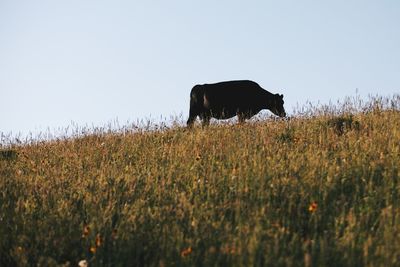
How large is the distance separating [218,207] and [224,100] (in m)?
11.1

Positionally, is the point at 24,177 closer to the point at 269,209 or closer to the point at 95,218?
the point at 95,218

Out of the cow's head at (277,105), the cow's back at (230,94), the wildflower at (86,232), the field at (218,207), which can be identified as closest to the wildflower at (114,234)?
the field at (218,207)

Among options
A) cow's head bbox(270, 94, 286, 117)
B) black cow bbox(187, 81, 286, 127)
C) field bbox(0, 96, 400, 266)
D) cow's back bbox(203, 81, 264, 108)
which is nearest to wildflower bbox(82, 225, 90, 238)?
field bbox(0, 96, 400, 266)

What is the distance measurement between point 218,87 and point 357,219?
1179 centimetres

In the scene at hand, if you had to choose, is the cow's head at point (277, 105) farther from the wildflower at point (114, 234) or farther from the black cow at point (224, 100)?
the wildflower at point (114, 234)

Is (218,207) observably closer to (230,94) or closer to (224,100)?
(224,100)

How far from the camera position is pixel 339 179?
6141mm

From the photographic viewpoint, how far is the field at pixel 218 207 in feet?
14.5

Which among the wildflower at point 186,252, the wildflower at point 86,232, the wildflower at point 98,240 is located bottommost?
the wildflower at point 186,252

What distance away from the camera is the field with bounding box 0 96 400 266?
443 centimetres

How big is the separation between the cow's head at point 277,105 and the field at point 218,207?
29.3 ft

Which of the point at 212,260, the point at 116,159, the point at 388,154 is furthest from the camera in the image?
the point at 116,159

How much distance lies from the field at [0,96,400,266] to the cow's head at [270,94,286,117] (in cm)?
894

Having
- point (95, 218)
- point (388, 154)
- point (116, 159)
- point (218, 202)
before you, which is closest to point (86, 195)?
point (95, 218)
